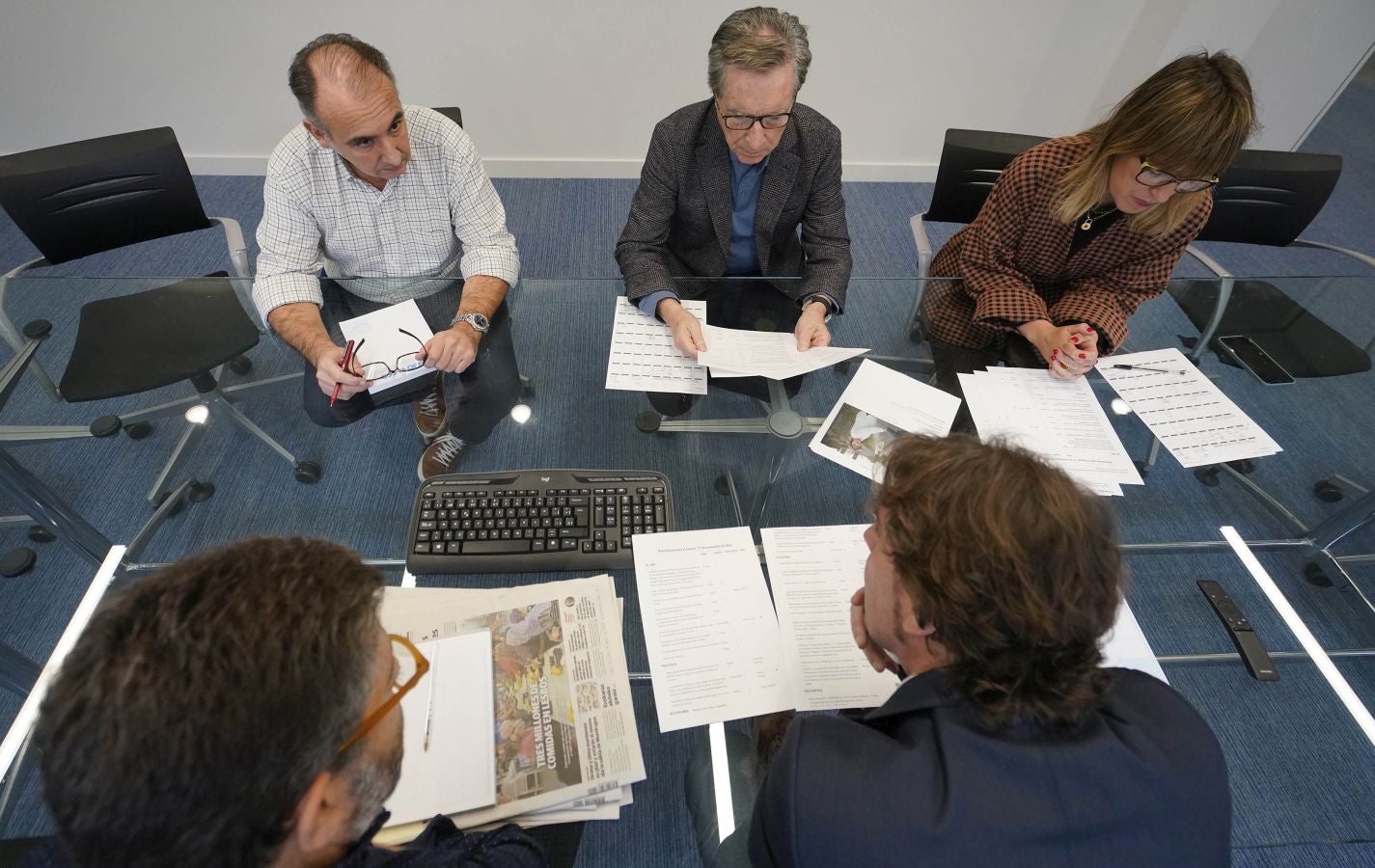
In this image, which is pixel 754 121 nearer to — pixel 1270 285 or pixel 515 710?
pixel 515 710

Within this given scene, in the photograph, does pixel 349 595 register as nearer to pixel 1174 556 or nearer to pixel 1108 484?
pixel 1108 484

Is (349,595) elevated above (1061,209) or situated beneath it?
situated beneath

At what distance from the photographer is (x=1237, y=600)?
50.5 inches

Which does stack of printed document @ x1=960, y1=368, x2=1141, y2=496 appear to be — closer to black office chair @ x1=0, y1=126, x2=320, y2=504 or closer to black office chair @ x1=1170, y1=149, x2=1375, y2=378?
black office chair @ x1=1170, y1=149, x2=1375, y2=378

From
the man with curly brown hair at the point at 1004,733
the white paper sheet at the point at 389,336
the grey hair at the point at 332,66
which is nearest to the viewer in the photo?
the man with curly brown hair at the point at 1004,733

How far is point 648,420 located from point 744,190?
740 millimetres

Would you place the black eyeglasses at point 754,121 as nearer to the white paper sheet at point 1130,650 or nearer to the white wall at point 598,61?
the white paper sheet at point 1130,650

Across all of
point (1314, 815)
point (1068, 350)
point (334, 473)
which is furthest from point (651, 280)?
point (1314, 815)

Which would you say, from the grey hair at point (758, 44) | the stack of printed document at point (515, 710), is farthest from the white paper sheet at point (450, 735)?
the grey hair at point (758, 44)

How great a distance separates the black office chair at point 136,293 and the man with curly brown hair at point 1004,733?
1.21m

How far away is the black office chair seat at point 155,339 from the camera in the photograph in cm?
152

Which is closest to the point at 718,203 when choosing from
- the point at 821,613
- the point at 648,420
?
the point at 648,420

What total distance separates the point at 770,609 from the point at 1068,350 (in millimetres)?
983

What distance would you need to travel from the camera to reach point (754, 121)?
4.66 feet
